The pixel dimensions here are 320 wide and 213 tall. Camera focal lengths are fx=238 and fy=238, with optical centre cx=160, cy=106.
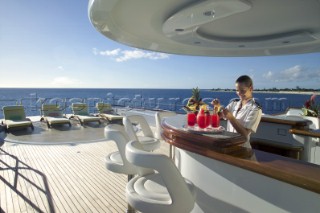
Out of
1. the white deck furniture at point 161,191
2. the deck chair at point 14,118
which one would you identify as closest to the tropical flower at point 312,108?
the white deck furniture at point 161,191

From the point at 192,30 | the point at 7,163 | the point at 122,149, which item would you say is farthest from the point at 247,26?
the point at 7,163

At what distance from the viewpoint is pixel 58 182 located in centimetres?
356

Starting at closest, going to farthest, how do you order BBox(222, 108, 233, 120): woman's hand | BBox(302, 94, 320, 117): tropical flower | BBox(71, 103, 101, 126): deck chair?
BBox(222, 108, 233, 120): woman's hand → BBox(302, 94, 320, 117): tropical flower → BBox(71, 103, 101, 126): deck chair

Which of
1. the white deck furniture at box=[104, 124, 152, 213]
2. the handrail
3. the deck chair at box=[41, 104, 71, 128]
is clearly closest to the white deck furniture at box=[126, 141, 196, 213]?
the white deck furniture at box=[104, 124, 152, 213]

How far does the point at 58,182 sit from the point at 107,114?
20.0 feet

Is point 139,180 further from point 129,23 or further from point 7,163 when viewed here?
point 7,163

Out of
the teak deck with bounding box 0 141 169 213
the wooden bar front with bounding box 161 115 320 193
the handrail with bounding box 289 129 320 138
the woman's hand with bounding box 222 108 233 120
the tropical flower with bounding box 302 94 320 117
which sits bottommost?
the teak deck with bounding box 0 141 169 213

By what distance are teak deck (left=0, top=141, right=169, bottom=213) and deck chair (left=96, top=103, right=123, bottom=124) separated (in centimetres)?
370

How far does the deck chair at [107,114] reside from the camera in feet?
29.8

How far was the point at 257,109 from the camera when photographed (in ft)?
6.07

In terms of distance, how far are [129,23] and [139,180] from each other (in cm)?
219

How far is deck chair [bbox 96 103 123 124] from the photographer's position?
909 cm

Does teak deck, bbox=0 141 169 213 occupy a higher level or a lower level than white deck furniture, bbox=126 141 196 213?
lower

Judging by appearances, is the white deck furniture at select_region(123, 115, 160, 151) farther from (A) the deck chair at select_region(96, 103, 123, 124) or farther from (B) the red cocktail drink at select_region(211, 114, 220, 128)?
(A) the deck chair at select_region(96, 103, 123, 124)
